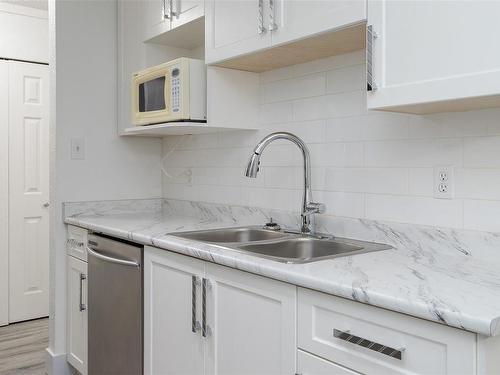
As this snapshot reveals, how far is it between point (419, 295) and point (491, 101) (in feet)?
1.98

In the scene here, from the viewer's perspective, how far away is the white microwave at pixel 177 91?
2.29 m

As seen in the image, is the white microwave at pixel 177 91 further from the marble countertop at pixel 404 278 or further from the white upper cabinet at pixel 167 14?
the marble countertop at pixel 404 278

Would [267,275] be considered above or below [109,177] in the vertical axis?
below

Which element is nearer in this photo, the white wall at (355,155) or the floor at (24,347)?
the white wall at (355,155)

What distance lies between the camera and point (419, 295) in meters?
1.08

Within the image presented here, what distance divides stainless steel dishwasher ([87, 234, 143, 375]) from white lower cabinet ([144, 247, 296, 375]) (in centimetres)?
7

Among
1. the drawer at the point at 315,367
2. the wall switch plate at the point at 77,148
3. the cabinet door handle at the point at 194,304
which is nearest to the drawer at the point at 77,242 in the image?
the wall switch plate at the point at 77,148

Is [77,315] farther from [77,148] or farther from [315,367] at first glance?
[315,367]

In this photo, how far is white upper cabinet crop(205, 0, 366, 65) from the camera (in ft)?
5.27

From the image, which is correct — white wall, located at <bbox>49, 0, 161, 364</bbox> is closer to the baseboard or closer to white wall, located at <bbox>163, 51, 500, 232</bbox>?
the baseboard

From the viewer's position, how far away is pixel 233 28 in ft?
6.73

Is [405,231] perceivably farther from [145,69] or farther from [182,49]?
[182,49]

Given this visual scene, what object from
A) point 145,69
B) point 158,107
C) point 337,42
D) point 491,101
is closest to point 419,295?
point 491,101

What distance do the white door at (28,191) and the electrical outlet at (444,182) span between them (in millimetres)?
2930
